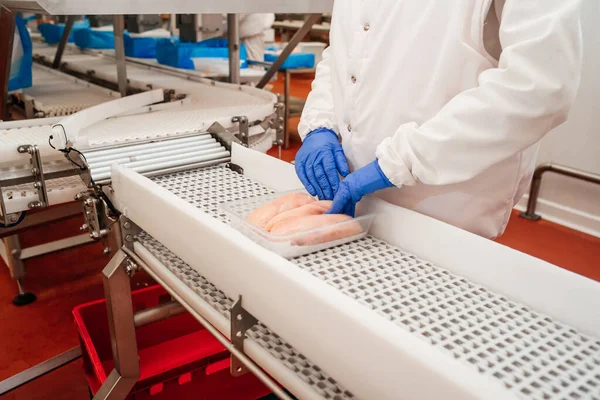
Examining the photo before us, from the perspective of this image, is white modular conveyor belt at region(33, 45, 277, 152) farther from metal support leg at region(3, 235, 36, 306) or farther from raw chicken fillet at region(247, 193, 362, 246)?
metal support leg at region(3, 235, 36, 306)

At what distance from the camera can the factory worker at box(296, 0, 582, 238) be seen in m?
0.92

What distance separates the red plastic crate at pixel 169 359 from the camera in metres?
1.63

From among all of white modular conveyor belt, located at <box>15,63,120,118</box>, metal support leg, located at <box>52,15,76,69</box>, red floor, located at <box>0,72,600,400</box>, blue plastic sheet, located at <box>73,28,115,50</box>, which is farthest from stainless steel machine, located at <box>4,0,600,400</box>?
blue plastic sheet, located at <box>73,28,115,50</box>

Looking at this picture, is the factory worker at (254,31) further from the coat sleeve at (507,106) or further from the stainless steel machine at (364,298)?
the coat sleeve at (507,106)

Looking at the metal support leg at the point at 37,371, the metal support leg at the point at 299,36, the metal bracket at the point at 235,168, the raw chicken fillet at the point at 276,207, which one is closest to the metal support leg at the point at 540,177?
the metal support leg at the point at 299,36

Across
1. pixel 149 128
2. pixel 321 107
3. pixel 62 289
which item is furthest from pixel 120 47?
pixel 321 107

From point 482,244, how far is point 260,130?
140 centimetres

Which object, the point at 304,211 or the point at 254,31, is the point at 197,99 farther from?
the point at 254,31

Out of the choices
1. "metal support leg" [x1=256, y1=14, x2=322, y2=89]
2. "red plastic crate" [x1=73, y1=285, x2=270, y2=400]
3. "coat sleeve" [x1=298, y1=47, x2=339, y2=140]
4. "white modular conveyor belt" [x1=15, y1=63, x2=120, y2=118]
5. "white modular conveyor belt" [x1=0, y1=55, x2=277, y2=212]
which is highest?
"metal support leg" [x1=256, y1=14, x2=322, y2=89]

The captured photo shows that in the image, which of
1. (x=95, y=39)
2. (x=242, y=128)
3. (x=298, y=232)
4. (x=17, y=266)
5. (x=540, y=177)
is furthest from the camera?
(x=95, y=39)

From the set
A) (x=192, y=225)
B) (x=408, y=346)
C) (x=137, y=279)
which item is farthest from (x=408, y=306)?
(x=137, y=279)

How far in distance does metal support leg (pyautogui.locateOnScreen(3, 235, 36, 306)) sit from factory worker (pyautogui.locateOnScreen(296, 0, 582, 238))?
68.4 inches

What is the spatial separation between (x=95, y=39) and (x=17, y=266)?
3.15 m

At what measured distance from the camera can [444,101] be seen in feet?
3.77
